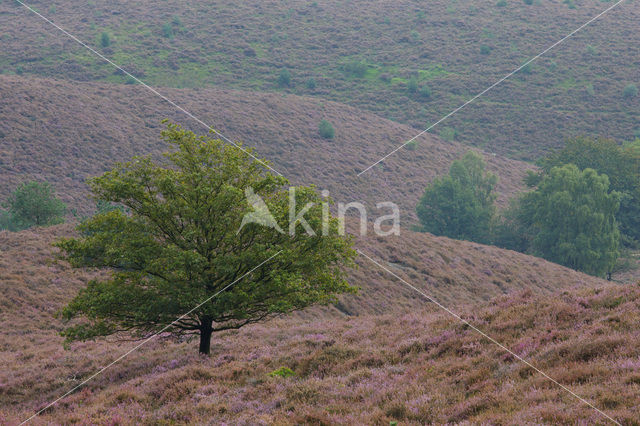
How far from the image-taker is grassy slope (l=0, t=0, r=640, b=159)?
90.5 meters

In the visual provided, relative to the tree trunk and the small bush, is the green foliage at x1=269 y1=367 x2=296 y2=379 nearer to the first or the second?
the tree trunk

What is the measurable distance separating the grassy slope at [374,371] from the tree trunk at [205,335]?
17.0 inches

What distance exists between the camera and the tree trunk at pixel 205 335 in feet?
54.9

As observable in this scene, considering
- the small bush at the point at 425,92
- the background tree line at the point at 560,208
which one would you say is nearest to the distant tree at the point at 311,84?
the small bush at the point at 425,92

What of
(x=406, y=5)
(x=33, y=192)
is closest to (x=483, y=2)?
(x=406, y=5)

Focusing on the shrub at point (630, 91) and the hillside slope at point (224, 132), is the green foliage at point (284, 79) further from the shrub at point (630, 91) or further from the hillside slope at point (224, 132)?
the shrub at point (630, 91)

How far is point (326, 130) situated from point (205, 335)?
211 ft

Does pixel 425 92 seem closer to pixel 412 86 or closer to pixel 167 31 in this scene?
pixel 412 86

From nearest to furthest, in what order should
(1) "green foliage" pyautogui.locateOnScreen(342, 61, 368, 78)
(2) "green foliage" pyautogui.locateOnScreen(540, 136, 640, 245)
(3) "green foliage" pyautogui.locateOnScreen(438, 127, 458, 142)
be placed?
(2) "green foliage" pyautogui.locateOnScreen(540, 136, 640, 245)
(3) "green foliage" pyautogui.locateOnScreen(438, 127, 458, 142)
(1) "green foliage" pyautogui.locateOnScreen(342, 61, 368, 78)

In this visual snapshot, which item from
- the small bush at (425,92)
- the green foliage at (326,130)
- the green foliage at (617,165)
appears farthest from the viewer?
the small bush at (425,92)

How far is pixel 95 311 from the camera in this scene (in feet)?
49.7

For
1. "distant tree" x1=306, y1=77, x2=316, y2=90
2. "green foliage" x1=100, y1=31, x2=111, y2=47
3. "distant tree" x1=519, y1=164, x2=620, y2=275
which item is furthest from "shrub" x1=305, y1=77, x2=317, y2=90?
"distant tree" x1=519, y1=164, x2=620, y2=275

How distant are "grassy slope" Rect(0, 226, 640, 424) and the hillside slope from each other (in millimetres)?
38297

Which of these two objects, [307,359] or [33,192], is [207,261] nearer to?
[307,359]
